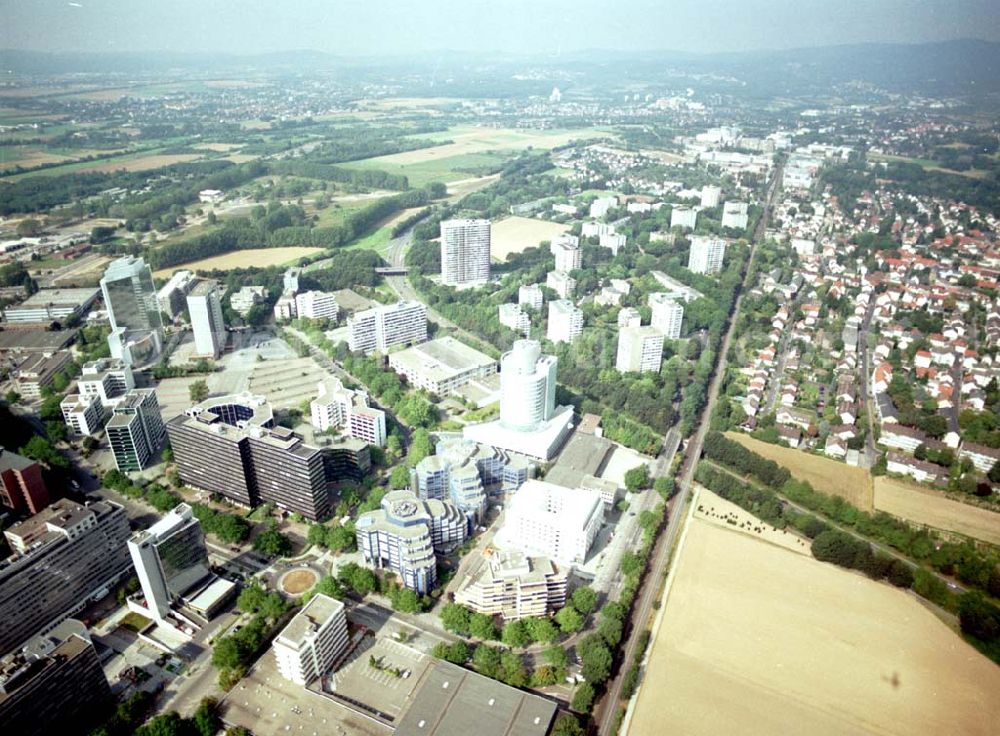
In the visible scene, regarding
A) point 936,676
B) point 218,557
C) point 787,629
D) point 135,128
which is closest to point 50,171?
point 135,128

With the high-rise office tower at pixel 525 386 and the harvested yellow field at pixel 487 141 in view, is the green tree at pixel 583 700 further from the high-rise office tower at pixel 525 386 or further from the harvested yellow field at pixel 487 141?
the harvested yellow field at pixel 487 141

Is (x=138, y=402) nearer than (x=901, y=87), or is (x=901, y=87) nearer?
(x=138, y=402)

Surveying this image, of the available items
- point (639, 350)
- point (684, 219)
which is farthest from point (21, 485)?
point (684, 219)

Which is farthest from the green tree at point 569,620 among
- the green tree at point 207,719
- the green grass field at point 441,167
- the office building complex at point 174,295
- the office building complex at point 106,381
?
the green grass field at point 441,167

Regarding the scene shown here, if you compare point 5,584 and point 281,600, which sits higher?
point 5,584

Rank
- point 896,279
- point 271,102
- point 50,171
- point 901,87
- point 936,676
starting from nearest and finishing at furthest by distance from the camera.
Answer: point 936,676 < point 896,279 < point 50,171 < point 901,87 < point 271,102

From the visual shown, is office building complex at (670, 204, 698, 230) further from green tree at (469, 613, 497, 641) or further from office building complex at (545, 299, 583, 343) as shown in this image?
Answer: green tree at (469, 613, 497, 641)

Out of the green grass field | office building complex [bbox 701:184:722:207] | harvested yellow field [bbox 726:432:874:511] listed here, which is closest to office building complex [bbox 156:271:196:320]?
harvested yellow field [bbox 726:432:874:511]

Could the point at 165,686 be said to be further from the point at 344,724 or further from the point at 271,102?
the point at 271,102
